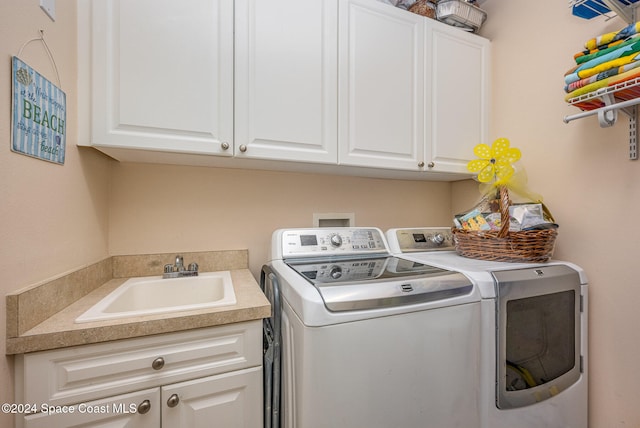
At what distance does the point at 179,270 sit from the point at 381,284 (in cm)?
96

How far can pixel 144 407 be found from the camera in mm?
776

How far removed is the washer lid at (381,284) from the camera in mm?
801

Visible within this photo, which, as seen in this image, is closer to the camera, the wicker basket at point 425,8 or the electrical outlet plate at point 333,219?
the wicker basket at point 425,8

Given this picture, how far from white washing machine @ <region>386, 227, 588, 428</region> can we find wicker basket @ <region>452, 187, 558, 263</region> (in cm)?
5

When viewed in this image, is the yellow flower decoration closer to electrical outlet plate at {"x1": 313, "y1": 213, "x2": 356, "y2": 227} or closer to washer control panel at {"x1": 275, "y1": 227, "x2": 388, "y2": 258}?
washer control panel at {"x1": 275, "y1": 227, "x2": 388, "y2": 258}

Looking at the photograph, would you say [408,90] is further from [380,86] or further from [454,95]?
[454,95]

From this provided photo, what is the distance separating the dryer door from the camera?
0.99 meters

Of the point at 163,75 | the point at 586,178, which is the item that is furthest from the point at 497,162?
the point at 163,75

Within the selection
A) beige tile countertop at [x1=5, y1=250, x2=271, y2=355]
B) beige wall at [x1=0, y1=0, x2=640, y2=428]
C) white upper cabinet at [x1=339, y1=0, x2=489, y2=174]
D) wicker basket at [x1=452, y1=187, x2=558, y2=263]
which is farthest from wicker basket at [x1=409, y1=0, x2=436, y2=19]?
beige tile countertop at [x1=5, y1=250, x2=271, y2=355]

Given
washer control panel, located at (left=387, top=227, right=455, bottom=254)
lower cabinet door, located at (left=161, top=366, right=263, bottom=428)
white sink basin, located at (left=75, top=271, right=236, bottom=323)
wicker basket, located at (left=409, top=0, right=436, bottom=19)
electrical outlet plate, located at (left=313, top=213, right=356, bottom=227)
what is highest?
wicker basket, located at (left=409, top=0, right=436, bottom=19)

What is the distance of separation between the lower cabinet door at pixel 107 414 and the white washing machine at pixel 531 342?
110cm

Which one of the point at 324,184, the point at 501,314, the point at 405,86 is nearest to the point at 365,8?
the point at 405,86

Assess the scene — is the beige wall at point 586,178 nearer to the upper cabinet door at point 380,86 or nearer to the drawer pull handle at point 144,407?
the upper cabinet door at point 380,86

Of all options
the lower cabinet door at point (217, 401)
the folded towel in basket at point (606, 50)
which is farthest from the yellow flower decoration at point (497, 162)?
the lower cabinet door at point (217, 401)
